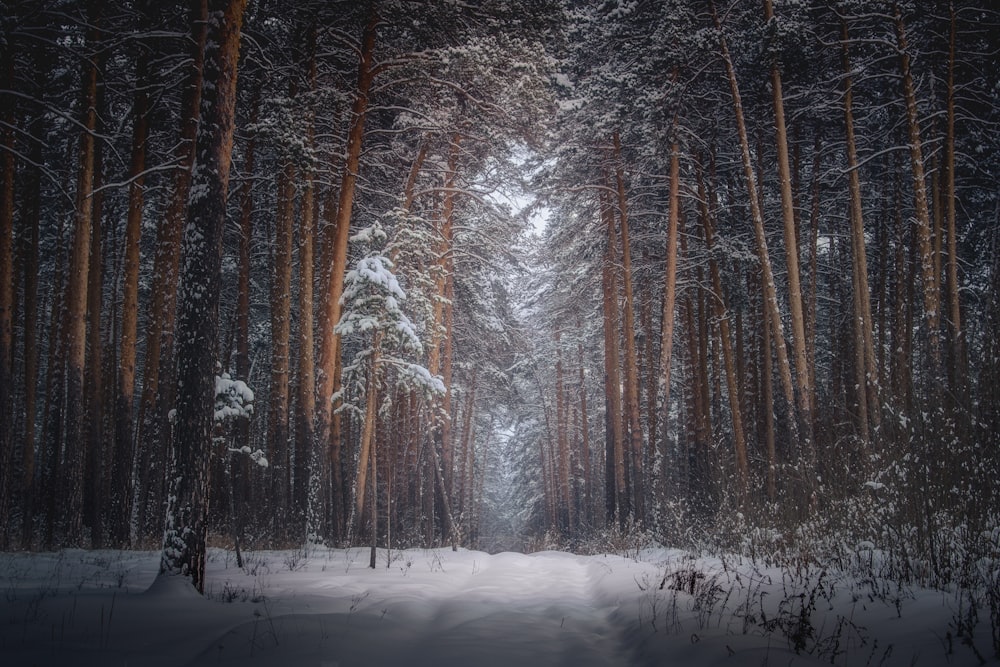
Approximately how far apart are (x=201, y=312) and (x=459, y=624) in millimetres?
4181

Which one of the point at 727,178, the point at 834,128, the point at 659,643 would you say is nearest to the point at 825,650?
the point at 659,643

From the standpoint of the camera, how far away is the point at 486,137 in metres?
13.2

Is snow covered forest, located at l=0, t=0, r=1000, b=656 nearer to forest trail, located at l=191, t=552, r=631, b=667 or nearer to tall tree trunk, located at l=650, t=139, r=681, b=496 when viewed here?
tall tree trunk, located at l=650, t=139, r=681, b=496

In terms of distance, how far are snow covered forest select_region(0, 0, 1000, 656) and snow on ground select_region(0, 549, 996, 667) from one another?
55 cm

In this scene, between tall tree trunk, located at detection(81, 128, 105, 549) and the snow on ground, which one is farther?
tall tree trunk, located at detection(81, 128, 105, 549)

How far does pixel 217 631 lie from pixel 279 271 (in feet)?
34.8

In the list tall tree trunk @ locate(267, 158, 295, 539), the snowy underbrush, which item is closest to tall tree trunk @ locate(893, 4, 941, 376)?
the snowy underbrush

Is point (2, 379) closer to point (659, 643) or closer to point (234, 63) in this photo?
point (234, 63)

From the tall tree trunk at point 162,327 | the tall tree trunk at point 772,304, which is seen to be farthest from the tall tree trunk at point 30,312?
the tall tree trunk at point 772,304

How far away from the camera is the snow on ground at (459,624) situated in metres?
3.54

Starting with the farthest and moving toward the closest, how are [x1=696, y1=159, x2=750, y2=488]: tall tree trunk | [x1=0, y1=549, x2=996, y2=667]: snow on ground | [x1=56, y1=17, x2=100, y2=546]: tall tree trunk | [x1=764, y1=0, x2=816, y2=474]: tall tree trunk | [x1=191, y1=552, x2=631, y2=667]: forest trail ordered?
1. [x1=696, y1=159, x2=750, y2=488]: tall tree trunk
2. [x1=764, y1=0, x2=816, y2=474]: tall tree trunk
3. [x1=56, y1=17, x2=100, y2=546]: tall tree trunk
4. [x1=191, y1=552, x2=631, y2=667]: forest trail
5. [x1=0, y1=549, x2=996, y2=667]: snow on ground

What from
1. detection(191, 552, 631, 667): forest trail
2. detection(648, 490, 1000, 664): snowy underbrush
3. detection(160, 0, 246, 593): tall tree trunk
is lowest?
detection(191, 552, 631, 667): forest trail

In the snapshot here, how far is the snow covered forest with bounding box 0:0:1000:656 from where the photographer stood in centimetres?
622

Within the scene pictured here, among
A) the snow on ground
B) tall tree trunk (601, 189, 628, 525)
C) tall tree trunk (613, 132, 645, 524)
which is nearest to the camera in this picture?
the snow on ground
